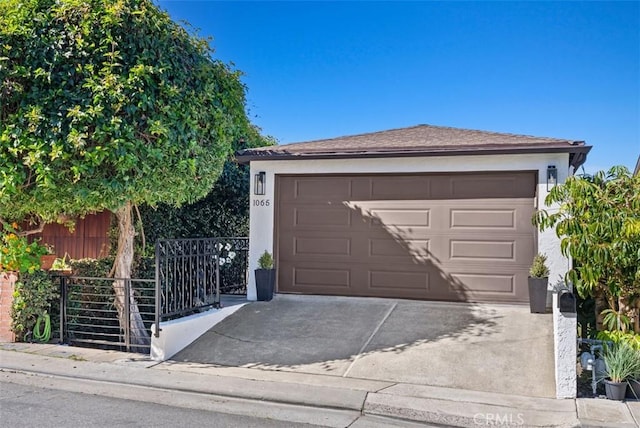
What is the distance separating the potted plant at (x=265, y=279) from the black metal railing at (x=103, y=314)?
1.79m

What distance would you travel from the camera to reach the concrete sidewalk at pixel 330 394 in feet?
13.7

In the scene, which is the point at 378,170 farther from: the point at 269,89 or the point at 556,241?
the point at 269,89

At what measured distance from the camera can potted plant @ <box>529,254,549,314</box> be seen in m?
6.95

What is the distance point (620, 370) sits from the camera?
461 cm

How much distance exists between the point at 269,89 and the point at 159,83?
998 centimetres

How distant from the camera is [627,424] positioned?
13.0 ft

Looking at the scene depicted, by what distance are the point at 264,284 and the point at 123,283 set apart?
2.23 meters

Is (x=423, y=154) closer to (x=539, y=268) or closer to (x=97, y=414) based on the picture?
(x=539, y=268)

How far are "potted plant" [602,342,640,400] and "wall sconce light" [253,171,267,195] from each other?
5781 mm

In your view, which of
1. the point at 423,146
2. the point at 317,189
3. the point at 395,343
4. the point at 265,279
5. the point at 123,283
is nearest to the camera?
the point at 395,343

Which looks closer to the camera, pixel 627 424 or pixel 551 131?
pixel 627 424

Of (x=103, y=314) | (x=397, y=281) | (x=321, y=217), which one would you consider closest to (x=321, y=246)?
(x=321, y=217)

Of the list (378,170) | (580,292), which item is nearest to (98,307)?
(378,170)

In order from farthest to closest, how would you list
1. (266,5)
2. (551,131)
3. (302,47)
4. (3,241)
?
(551,131), (302,47), (266,5), (3,241)
